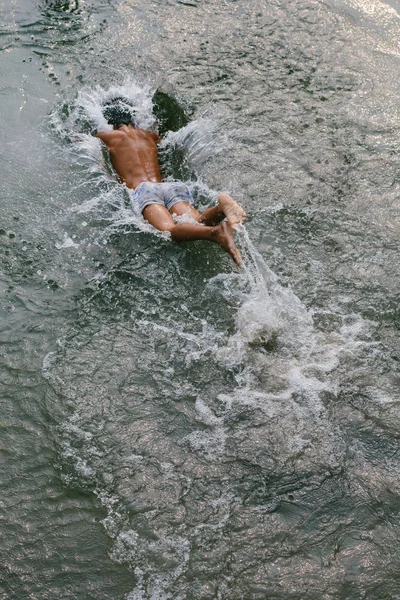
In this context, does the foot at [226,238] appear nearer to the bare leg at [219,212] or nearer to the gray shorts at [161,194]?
the bare leg at [219,212]

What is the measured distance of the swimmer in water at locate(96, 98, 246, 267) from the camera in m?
4.74

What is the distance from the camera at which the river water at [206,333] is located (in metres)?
3.57

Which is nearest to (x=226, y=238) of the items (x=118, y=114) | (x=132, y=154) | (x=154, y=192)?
(x=154, y=192)

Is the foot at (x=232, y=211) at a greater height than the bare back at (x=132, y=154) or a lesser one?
greater

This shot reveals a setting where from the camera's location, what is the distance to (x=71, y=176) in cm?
606

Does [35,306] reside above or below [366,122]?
below

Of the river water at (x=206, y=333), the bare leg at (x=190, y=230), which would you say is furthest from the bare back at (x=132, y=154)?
the bare leg at (x=190, y=230)

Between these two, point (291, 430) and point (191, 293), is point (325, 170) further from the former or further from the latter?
point (291, 430)

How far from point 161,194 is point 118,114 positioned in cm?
146

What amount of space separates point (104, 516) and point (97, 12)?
682 cm

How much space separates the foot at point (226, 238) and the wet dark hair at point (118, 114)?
8.03ft

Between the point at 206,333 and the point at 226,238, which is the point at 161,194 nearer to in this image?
the point at 226,238

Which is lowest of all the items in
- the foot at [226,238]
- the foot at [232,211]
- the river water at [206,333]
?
the river water at [206,333]

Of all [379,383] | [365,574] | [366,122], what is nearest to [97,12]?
[366,122]
